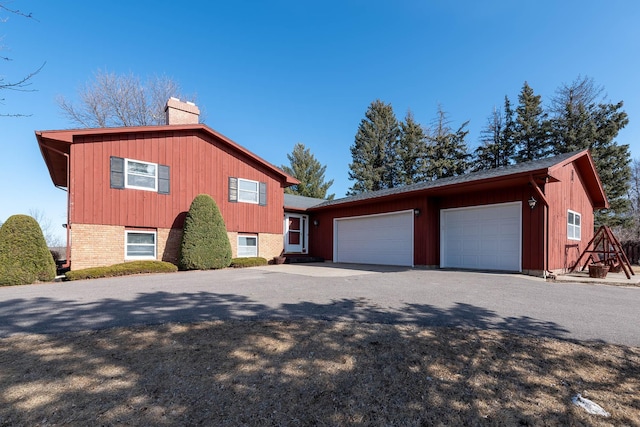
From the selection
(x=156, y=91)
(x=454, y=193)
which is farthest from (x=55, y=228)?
(x=454, y=193)

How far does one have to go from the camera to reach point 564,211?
1066 cm

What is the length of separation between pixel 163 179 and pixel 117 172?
146 cm

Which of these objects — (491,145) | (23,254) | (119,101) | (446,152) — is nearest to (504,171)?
(23,254)

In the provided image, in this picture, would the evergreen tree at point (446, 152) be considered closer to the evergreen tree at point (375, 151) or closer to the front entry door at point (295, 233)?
the evergreen tree at point (375, 151)

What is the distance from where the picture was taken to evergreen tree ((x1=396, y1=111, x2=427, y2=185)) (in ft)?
92.9

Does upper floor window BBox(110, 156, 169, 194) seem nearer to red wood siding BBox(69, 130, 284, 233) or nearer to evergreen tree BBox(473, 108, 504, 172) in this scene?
red wood siding BBox(69, 130, 284, 233)

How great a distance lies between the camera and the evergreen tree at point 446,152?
2656cm

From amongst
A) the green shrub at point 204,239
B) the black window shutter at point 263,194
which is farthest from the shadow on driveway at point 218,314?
the black window shutter at point 263,194

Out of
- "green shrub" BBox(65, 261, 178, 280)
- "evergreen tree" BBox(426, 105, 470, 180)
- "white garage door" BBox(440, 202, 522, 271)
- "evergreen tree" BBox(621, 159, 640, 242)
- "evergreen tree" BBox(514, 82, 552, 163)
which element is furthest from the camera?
"evergreen tree" BBox(426, 105, 470, 180)

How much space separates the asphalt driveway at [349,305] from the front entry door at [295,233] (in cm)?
874

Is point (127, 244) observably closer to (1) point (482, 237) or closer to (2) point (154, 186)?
(2) point (154, 186)

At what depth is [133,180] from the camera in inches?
434

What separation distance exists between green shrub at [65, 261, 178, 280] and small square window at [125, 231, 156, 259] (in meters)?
1.20

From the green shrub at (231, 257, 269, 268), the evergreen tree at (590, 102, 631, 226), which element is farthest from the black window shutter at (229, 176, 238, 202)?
the evergreen tree at (590, 102, 631, 226)
